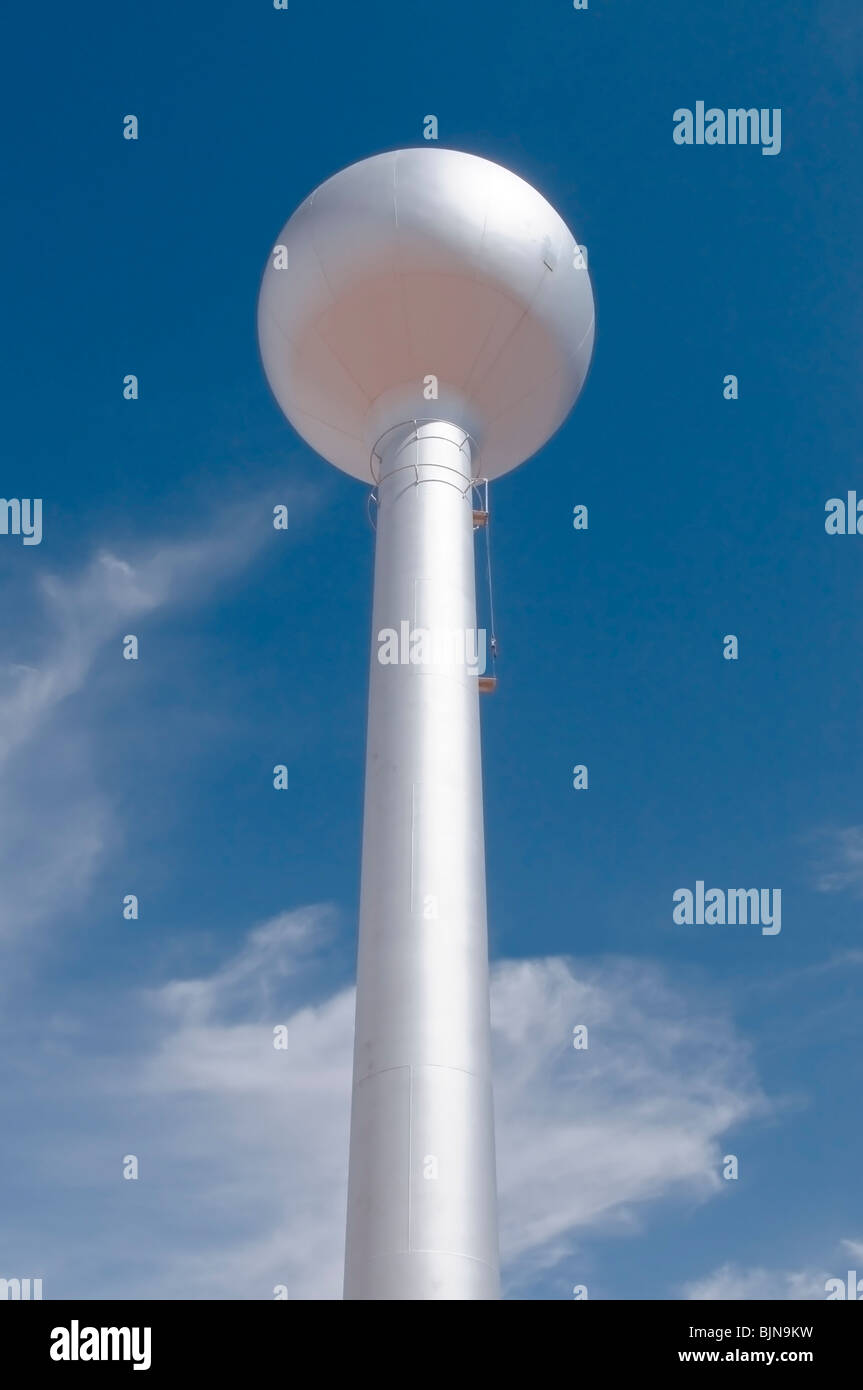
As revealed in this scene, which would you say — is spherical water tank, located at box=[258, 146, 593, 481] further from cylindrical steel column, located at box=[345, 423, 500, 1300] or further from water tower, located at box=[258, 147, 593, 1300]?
cylindrical steel column, located at box=[345, 423, 500, 1300]

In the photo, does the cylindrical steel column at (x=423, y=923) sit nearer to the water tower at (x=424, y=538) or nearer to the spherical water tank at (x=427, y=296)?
the water tower at (x=424, y=538)

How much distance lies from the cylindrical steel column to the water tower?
0.03 meters

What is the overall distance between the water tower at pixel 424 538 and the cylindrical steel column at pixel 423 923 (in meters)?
0.03

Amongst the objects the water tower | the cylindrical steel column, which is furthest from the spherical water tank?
the cylindrical steel column

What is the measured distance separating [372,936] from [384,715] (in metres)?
3.50

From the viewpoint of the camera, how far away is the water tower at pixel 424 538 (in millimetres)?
17266

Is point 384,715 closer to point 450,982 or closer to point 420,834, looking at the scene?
point 420,834

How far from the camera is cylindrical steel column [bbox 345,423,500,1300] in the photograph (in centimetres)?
Answer: 1689

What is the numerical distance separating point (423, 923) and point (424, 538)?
651 cm

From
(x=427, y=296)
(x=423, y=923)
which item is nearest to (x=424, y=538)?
(x=427, y=296)

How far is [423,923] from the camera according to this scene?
742 inches

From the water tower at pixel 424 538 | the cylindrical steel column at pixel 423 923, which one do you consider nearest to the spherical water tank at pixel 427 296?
the water tower at pixel 424 538

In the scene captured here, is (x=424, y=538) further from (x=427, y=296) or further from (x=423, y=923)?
(x=423, y=923)
